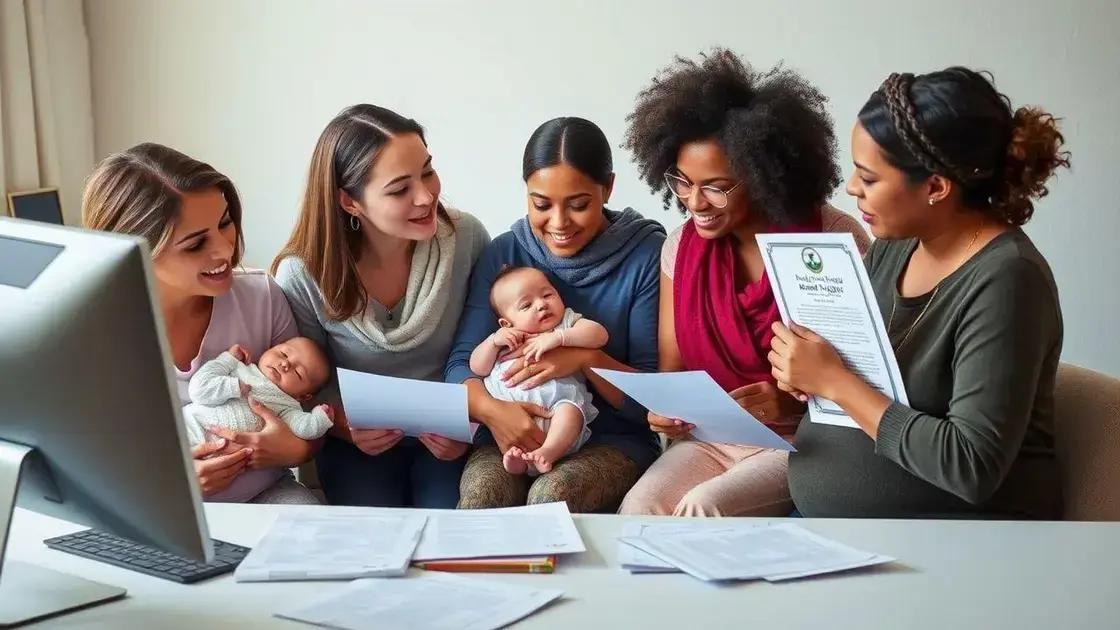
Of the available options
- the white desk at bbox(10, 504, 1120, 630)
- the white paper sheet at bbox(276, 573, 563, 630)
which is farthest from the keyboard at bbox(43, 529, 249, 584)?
the white paper sheet at bbox(276, 573, 563, 630)

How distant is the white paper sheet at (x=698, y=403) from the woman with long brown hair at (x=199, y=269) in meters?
0.68

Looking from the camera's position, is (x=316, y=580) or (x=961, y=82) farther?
(x=961, y=82)

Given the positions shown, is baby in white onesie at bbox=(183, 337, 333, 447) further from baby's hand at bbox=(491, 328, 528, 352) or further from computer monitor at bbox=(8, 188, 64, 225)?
computer monitor at bbox=(8, 188, 64, 225)

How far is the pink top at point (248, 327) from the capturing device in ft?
7.32

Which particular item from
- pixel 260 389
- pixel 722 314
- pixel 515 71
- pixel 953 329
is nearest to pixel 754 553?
pixel 953 329

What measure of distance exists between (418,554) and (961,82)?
41.5 inches

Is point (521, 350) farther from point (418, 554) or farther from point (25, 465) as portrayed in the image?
point (25, 465)

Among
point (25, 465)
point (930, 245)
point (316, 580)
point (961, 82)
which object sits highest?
point (961, 82)

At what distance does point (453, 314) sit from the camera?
8.36 feet

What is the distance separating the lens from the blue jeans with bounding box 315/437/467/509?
2424 mm

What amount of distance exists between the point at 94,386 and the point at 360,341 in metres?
1.32

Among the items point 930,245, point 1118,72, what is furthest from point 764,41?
point 930,245

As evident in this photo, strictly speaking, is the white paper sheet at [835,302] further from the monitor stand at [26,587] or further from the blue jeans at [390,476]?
the monitor stand at [26,587]

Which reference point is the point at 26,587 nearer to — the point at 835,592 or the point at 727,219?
the point at 835,592
